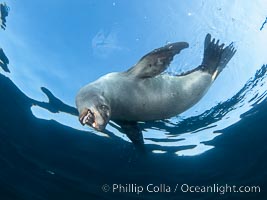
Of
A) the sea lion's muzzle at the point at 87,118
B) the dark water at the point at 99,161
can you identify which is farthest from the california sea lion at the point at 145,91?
the dark water at the point at 99,161

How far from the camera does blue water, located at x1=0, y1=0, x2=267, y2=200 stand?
7430 mm

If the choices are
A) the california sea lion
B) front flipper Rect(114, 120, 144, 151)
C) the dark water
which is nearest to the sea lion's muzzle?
the california sea lion

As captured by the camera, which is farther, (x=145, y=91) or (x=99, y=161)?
(x=99, y=161)

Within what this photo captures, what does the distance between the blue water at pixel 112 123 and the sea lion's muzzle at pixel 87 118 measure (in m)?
3.41

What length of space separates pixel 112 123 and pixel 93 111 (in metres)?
6.86

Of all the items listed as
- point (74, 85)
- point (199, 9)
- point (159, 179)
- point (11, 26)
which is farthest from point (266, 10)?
point (159, 179)

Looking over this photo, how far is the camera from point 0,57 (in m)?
8.71

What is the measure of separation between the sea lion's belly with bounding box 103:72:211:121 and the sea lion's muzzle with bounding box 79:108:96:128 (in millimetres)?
1021

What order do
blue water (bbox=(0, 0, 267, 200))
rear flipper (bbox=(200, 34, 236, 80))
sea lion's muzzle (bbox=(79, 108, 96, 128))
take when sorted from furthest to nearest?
blue water (bbox=(0, 0, 267, 200)), rear flipper (bbox=(200, 34, 236, 80)), sea lion's muzzle (bbox=(79, 108, 96, 128))

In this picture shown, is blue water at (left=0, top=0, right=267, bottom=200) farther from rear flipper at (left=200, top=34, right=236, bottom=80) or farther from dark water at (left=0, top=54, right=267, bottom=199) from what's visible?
rear flipper at (left=200, top=34, right=236, bottom=80)

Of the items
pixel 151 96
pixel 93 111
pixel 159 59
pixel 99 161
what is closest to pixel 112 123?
pixel 99 161

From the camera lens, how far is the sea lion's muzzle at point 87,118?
10.5 ft

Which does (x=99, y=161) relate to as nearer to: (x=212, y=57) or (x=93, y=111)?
(x=212, y=57)

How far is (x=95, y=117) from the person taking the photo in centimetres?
328
